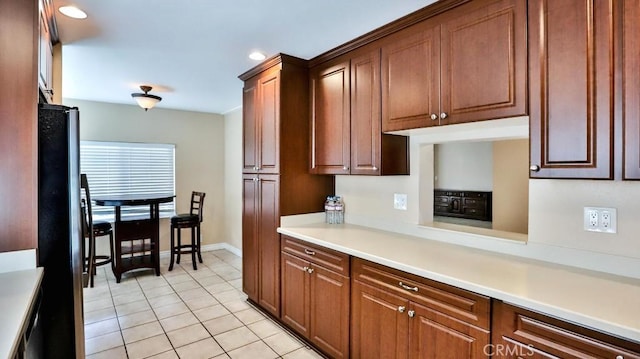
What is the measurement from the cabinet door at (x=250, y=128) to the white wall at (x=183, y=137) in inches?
91.5

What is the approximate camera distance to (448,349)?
61.1 inches

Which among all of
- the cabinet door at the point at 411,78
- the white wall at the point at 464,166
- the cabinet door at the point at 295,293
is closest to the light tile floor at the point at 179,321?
the cabinet door at the point at 295,293

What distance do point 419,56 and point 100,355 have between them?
3132 mm

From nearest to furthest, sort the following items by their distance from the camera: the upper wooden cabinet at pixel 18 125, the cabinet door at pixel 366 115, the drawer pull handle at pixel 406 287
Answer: the upper wooden cabinet at pixel 18 125
the drawer pull handle at pixel 406 287
the cabinet door at pixel 366 115

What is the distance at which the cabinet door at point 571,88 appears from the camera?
135 centimetres

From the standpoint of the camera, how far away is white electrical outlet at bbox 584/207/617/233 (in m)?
1.54

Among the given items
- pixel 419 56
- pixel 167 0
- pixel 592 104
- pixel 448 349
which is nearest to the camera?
pixel 592 104

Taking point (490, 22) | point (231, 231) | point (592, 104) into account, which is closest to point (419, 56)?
point (490, 22)

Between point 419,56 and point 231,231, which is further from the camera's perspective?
point 231,231

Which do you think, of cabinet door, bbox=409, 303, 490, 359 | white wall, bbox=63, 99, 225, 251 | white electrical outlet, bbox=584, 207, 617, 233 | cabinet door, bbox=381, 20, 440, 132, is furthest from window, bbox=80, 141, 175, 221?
white electrical outlet, bbox=584, 207, 617, 233

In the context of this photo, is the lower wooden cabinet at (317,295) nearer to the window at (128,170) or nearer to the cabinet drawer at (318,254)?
the cabinet drawer at (318,254)

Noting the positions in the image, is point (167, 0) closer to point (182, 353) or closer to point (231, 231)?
point (182, 353)

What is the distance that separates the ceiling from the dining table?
1.37 metres

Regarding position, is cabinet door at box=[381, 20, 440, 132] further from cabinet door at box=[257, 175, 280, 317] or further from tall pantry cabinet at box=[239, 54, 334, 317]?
cabinet door at box=[257, 175, 280, 317]
